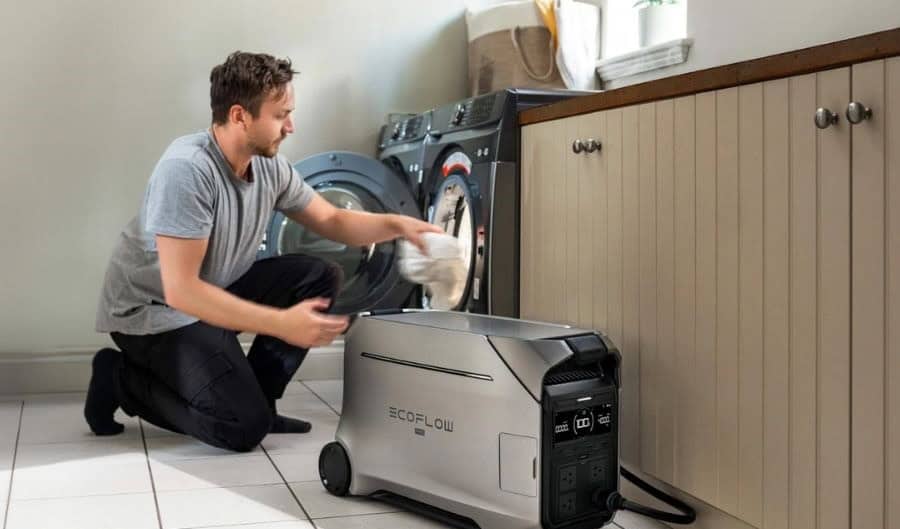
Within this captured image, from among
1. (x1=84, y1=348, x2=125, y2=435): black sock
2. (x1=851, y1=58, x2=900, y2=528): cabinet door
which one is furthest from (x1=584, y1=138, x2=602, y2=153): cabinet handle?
(x1=84, y1=348, x2=125, y2=435): black sock

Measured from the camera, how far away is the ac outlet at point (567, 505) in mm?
1920

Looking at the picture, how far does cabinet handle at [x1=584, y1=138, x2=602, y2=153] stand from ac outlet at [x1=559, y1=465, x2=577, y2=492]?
782 millimetres

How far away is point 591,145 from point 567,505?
2.84 feet

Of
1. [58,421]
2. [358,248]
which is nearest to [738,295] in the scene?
[358,248]

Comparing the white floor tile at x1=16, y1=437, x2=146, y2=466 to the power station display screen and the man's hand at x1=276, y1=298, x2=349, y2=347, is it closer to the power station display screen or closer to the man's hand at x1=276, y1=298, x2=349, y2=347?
the man's hand at x1=276, y1=298, x2=349, y2=347

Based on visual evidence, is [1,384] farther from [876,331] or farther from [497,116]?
[876,331]

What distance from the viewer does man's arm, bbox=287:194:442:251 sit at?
266 cm

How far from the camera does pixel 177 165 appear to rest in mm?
2639

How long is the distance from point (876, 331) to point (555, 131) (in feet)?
4.09

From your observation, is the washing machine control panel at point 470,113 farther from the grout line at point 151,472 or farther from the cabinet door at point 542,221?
the grout line at point 151,472

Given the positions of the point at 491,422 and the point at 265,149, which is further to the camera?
the point at 265,149

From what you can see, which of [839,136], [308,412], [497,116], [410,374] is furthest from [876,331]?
[308,412]

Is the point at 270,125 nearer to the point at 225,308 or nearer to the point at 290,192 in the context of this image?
the point at 290,192

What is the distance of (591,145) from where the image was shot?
239 centimetres
